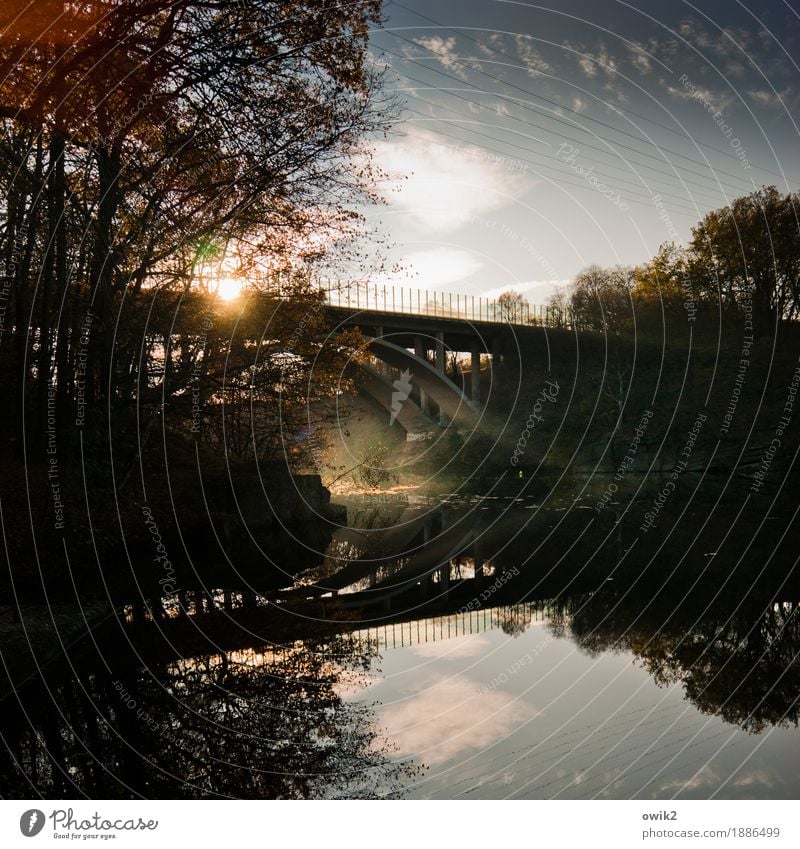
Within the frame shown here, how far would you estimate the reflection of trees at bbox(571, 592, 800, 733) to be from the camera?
23.0 ft

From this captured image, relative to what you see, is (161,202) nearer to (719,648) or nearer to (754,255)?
(719,648)

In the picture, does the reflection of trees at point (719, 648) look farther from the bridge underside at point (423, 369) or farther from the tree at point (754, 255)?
the tree at point (754, 255)

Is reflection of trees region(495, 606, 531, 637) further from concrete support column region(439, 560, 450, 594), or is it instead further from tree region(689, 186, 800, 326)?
tree region(689, 186, 800, 326)

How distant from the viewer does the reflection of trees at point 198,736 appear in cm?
528

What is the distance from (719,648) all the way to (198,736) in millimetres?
6638

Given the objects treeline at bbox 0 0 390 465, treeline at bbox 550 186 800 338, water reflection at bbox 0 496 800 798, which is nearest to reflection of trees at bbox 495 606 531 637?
water reflection at bbox 0 496 800 798

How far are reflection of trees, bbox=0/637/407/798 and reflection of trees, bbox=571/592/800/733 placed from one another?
3.61 m

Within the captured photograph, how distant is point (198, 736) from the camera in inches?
241

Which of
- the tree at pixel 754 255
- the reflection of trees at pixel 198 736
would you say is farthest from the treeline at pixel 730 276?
the reflection of trees at pixel 198 736

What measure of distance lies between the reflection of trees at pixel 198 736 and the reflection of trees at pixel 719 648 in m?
3.61

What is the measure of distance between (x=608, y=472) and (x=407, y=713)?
33.8 m

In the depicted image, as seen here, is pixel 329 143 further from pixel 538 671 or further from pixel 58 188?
pixel 538 671

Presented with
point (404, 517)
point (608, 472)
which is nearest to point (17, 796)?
point (404, 517)

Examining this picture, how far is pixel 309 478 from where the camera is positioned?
25.5 m
